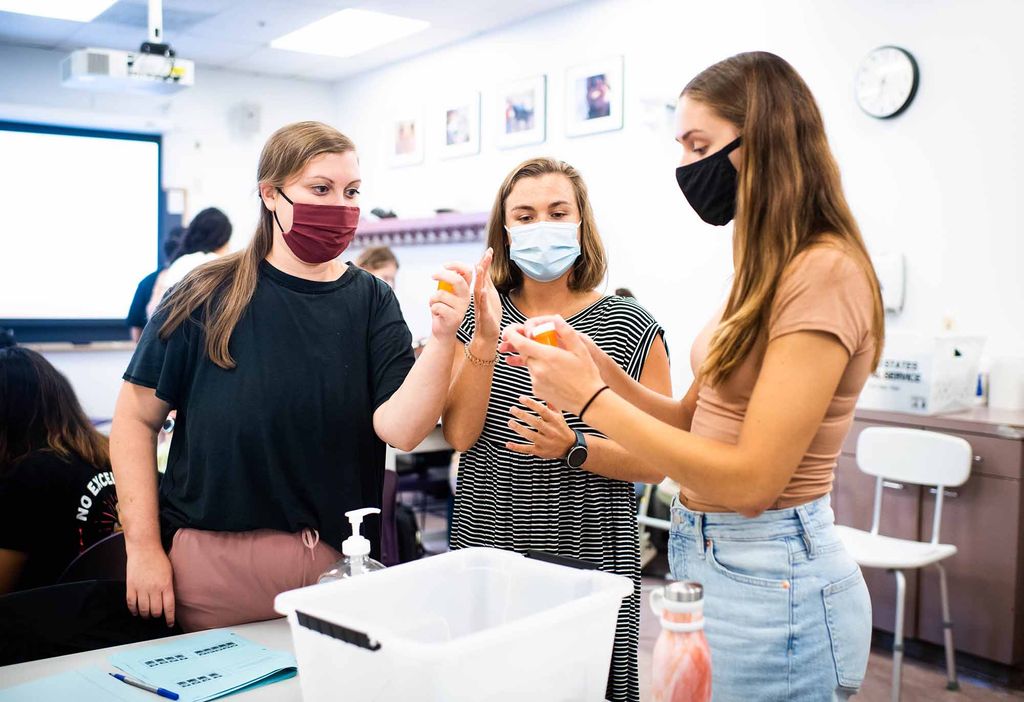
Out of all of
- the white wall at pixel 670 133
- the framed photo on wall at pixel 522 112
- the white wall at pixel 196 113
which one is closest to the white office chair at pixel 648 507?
the white wall at pixel 670 133

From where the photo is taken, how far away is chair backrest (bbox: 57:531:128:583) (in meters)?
1.71

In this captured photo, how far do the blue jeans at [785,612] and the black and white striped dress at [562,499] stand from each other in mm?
470

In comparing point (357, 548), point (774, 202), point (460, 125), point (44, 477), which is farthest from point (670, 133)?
point (357, 548)

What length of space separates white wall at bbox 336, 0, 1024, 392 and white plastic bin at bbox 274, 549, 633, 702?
3.11 m

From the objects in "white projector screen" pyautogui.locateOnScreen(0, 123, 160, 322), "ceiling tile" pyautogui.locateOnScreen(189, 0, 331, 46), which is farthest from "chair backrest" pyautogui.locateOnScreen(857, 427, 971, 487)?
"white projector screen" pyautogui.locateOnScreen(0, 123, 160, 322)

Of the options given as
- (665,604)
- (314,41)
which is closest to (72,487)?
(665,604)

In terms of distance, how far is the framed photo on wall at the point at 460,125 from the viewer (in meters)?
6.06

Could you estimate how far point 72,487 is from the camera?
84.0 inches

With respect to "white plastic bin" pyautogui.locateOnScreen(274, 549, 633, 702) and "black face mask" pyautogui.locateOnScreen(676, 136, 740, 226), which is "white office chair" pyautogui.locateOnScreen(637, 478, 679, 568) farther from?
"white plastic bin" pyautogui.locateOnScreen(274, 549, 633, 702)

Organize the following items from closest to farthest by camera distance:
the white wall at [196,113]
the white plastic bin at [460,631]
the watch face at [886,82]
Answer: the white plastic bin at [460,631]
the watch face at [886,82]
the white wall at [196,113]

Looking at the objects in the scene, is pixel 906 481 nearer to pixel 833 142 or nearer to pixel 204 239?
pixel 833 142

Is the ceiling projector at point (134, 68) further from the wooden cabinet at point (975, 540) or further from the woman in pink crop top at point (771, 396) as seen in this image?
the woman in pink crop top at point (771, 396)

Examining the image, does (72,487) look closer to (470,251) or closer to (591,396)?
(591,396)

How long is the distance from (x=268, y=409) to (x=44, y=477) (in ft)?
2.93
